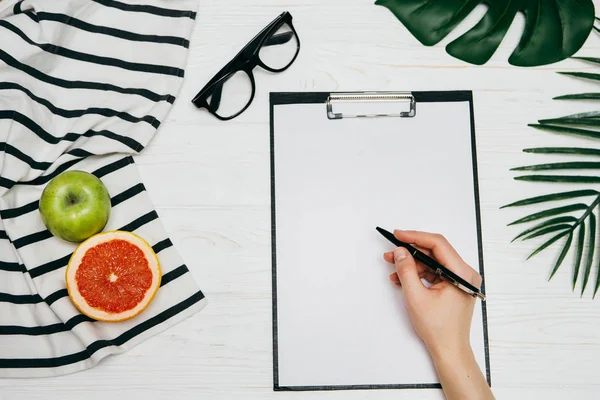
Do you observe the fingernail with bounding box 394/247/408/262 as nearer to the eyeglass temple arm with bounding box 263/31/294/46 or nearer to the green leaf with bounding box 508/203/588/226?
the green leaf with bounding box 508/203/588/226

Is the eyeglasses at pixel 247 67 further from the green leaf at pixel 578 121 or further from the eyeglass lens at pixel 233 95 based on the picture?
the green leaf at pixel 578 121

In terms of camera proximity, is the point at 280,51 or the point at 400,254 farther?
the point at 280,51

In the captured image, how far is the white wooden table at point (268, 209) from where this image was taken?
87 centimetres

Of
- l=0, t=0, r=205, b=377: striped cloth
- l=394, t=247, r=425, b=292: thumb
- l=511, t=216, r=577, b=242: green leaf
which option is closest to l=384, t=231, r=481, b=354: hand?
l=394, t=247, r=425, b=292: thumb

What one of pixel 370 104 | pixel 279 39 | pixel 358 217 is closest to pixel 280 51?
pixel 279 39

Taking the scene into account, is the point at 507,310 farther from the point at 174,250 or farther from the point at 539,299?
the point at 174,250

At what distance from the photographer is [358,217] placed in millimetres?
900

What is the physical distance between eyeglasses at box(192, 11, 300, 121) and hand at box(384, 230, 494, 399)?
351mm

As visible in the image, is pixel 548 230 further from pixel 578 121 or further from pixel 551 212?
pixel 578 121

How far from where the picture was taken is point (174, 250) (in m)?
0.89

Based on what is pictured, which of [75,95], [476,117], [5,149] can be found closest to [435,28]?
[476,117]

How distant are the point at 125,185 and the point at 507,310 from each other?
2.07 feet

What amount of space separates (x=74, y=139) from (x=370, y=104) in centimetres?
47

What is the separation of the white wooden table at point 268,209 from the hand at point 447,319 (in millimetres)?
69
